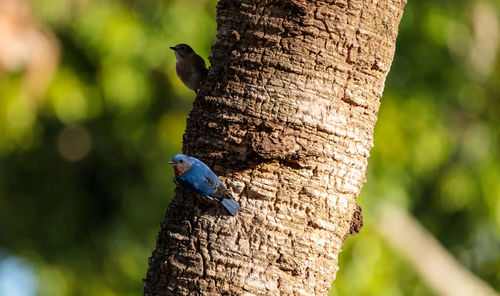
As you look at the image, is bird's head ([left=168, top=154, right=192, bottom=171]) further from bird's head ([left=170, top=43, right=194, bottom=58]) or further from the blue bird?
bird's head ([left=170, top=43, right=194, bottom=58])

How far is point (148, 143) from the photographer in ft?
30.6

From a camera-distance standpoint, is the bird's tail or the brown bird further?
the brown bird

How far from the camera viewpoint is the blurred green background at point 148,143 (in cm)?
805

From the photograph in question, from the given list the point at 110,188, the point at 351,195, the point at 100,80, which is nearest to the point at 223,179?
the point at 351,195

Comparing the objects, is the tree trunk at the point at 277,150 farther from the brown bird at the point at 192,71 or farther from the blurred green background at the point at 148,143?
the blurred green background at the point at 148,143

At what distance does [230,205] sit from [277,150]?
22cm

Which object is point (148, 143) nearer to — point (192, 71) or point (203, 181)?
point (192, 71)

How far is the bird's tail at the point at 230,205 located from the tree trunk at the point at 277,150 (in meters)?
0.03

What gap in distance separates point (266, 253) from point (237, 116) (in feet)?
1.44

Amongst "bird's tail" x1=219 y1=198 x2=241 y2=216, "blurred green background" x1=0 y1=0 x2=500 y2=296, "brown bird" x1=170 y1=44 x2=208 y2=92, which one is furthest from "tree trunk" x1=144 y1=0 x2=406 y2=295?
"blurred green background" x1=0 y1=0 x2=500 y2=296

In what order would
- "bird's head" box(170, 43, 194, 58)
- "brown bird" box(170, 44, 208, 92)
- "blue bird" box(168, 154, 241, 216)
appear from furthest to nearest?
"bird's head" box(170, 43, 194, 58), "brown bird" box(170, 44, 208, 92), "blue bird" box(168, 154, 241, 216)

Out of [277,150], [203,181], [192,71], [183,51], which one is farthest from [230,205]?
[183,51]

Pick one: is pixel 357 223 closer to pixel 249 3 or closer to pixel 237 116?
pixel 237 116

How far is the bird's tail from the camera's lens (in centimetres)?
258
